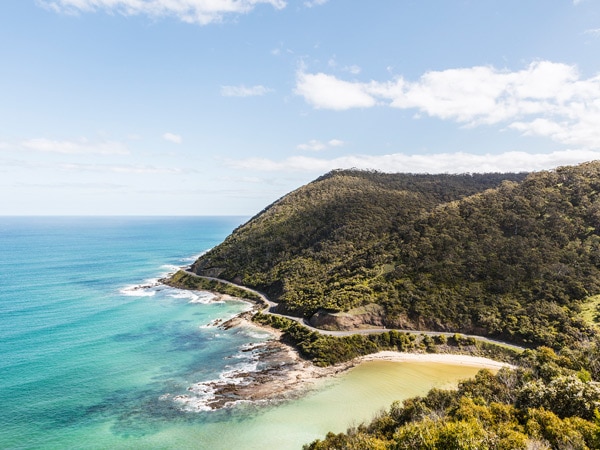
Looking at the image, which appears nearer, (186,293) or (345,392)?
(345,392)

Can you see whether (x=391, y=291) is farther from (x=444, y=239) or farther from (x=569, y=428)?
(x=569, y=428)

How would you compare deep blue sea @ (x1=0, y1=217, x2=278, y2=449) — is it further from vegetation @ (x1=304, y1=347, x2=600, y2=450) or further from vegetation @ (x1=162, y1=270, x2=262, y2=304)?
vegetation @ (x1=304, y1=347, x2=600, y2=450)

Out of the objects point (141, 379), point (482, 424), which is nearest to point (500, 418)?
point (482, 424)

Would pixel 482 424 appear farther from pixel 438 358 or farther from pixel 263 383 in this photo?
pixel 438 358

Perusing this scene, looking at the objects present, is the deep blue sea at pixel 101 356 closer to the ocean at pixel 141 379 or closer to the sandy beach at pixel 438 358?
A: the ocean at pixel 141 379

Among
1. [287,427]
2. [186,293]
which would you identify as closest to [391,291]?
[287,427]
